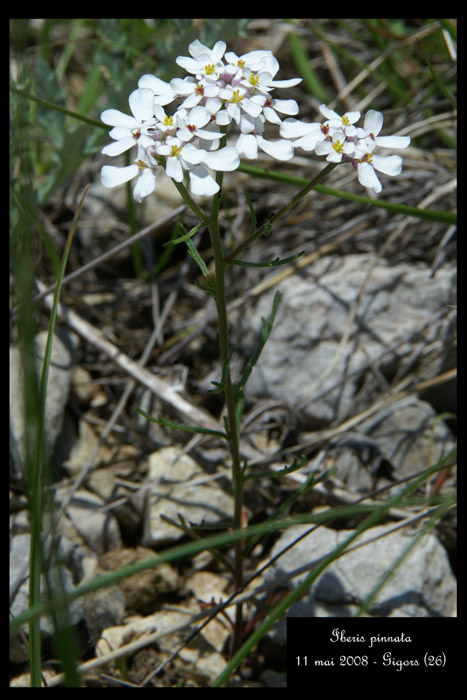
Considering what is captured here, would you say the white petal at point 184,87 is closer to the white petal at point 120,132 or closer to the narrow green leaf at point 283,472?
the white petal at point 120,132

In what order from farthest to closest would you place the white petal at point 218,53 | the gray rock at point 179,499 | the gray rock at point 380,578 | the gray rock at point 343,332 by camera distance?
the gray rock at point 343,332
the gray rock at point 179,499
the gray rock at point 380,578
the white petal at point 218,53

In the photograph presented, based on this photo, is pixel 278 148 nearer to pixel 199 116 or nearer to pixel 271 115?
pixel 271 115

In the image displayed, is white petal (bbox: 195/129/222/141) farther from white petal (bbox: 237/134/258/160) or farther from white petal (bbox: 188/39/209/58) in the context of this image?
white petal (bbox: 188/39/209/58)

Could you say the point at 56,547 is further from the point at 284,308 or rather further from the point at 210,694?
the point at 284,308

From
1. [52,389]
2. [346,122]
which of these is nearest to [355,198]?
[346,122]

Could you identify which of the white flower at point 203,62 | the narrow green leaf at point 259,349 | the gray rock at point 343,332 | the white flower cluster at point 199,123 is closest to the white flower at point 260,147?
the white flower cluster at point 199,123

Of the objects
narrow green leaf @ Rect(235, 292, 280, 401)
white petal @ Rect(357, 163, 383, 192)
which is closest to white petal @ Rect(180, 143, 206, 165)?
white petal @ Rect(357, 163, 383, 192)
